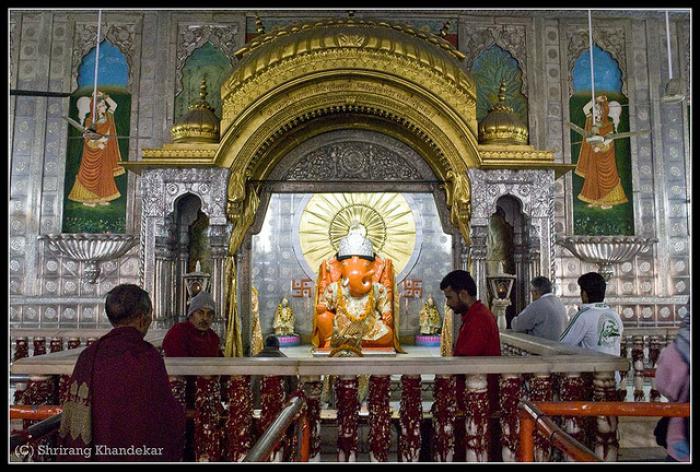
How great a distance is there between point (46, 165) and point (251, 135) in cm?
443

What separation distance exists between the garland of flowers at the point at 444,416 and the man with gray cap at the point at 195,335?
1.98m

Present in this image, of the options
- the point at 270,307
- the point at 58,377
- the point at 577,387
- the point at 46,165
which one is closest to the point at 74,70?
the point at 46,165

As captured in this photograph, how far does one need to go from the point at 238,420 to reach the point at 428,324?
8283 mm

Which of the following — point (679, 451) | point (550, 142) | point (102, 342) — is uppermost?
point (550, 142)

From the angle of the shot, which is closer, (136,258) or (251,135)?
(251,135)

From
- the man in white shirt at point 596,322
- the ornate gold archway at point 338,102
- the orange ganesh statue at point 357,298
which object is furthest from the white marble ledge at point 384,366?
the orange ganesh statue at point 357,298

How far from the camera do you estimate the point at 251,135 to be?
7633 mm

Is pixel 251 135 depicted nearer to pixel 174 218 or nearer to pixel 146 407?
pixel 174 218

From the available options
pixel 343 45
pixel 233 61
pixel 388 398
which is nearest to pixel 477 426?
pixel 388 398

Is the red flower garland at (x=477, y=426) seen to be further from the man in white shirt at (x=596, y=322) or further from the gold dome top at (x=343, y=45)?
the gold dome top at (x=343, y=45)

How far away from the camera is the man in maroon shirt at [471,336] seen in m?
3.44

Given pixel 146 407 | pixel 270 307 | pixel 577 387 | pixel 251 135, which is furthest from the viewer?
pixel 270 307

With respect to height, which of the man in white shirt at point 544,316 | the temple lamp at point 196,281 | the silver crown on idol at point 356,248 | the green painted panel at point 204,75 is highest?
the green painted panel at point 204,75

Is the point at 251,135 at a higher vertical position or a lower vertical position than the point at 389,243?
higher
